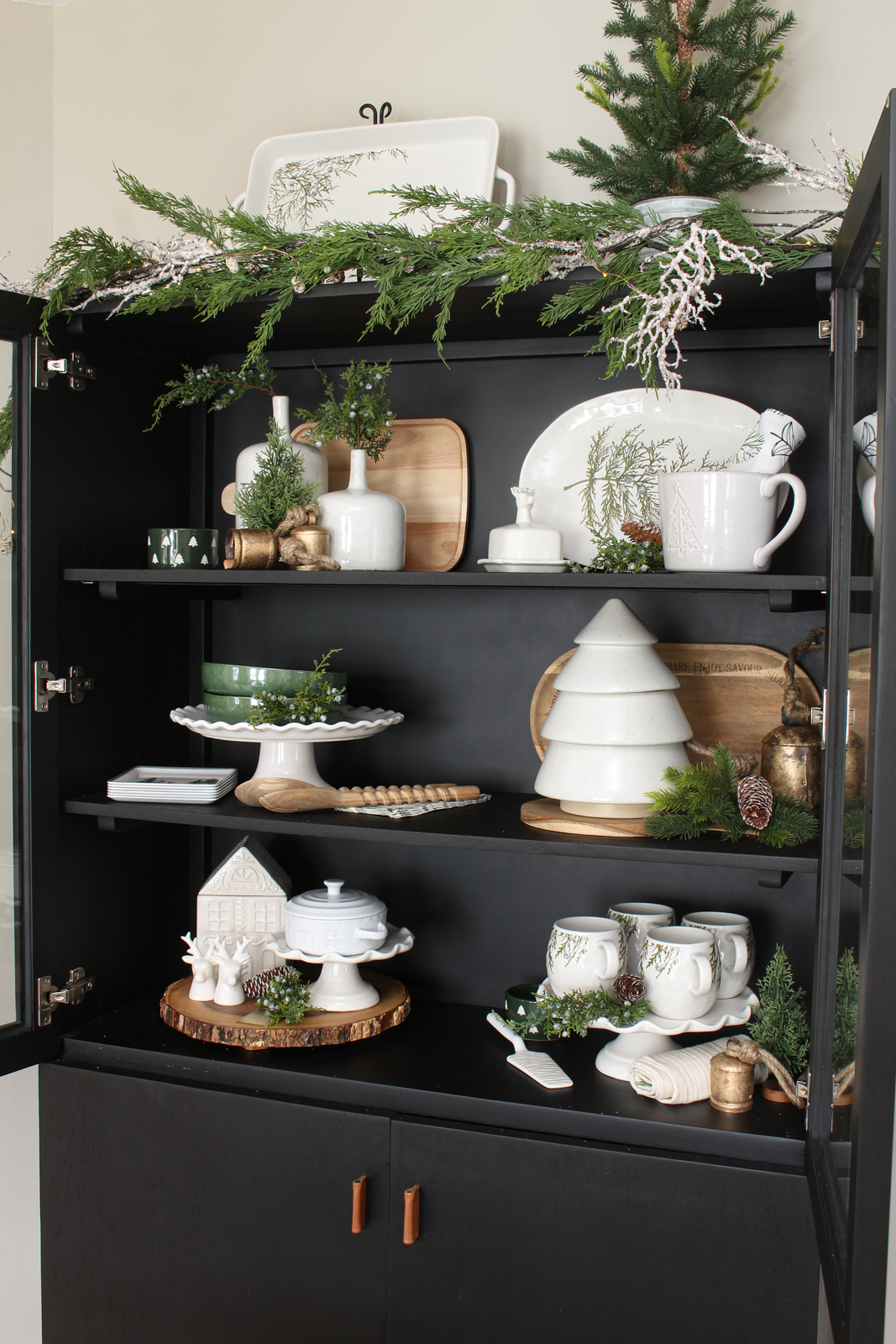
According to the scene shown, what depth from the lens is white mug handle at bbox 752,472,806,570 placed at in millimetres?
1339

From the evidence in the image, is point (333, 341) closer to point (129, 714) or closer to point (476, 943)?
point (129, 714)

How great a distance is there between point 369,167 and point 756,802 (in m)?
1.19

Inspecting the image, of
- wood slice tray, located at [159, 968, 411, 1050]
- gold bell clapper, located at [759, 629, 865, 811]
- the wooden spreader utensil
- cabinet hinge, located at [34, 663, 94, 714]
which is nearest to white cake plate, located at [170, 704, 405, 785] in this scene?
the wooden spreader utensil

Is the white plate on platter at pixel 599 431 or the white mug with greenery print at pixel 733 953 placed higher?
the white plate on platter at pixel 599 431

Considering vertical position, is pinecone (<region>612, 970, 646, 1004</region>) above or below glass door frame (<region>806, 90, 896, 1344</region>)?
below

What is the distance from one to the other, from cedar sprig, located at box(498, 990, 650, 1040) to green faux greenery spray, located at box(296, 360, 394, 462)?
2.91ft

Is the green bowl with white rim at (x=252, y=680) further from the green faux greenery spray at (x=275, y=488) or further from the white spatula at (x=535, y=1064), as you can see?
the white spatula at (x=535, y=1064)

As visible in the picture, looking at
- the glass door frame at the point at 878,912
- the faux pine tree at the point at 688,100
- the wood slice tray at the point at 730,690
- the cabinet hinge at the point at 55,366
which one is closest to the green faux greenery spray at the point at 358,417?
the cabinet hinge at the point at 55,366

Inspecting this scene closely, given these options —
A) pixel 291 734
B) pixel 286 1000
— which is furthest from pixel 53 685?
pixel 286 1000

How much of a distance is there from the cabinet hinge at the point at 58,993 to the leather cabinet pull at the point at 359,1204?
0.55 m

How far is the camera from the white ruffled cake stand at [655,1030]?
1447mm

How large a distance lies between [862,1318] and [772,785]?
74cm

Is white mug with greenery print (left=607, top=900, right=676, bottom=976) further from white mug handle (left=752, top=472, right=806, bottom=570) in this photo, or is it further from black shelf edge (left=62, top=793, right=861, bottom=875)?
white mug handle (left=752, top=472, right=806, bottom=570)

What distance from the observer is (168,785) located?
167 centimetres
